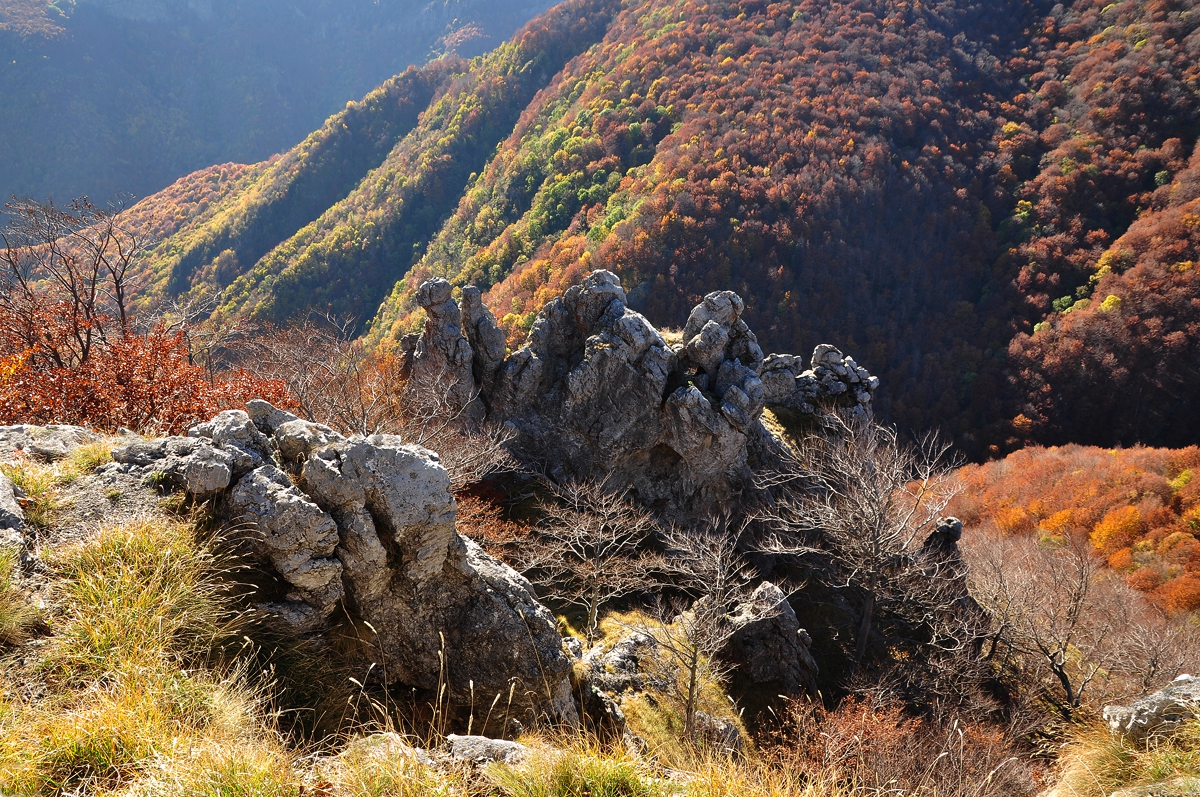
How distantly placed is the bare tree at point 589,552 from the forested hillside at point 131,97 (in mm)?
164300

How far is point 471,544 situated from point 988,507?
5589 cm

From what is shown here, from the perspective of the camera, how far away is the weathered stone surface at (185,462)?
6309 millimetres

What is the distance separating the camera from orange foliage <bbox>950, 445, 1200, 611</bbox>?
125 feet

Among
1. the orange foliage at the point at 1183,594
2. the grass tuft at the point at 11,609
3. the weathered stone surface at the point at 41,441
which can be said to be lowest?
the orange foliage at the point at 1183,594

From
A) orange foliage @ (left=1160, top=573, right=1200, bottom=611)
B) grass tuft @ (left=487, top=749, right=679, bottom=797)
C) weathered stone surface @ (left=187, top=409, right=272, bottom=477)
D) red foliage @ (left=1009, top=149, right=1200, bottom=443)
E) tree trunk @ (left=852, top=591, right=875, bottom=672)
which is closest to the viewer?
grass tuft @ (left=487, top=749, right=679, bottom=797)

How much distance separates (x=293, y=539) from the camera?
6.52m

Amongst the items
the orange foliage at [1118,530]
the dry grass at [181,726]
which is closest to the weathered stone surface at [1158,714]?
the dry grass at [181,726]

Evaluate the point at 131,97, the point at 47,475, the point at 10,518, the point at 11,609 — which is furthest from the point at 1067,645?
the point at 131,97

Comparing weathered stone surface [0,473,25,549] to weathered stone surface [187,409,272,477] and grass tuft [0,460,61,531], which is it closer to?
grass tuft [0,460,61,531]

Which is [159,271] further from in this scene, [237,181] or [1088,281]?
[1088,281]

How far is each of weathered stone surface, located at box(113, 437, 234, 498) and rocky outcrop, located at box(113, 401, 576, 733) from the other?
0.06 ft

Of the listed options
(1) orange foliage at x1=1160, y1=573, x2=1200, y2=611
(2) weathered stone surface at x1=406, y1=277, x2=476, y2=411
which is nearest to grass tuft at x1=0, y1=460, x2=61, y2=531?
(2) weathered stone surface at x1=406, y1=277, x2=476, y2=411

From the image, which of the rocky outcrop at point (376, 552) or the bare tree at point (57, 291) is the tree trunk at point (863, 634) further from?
the bare tree at point (57, 291)

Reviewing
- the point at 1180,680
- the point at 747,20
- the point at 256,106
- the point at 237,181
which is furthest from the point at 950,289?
the point at 256,106
